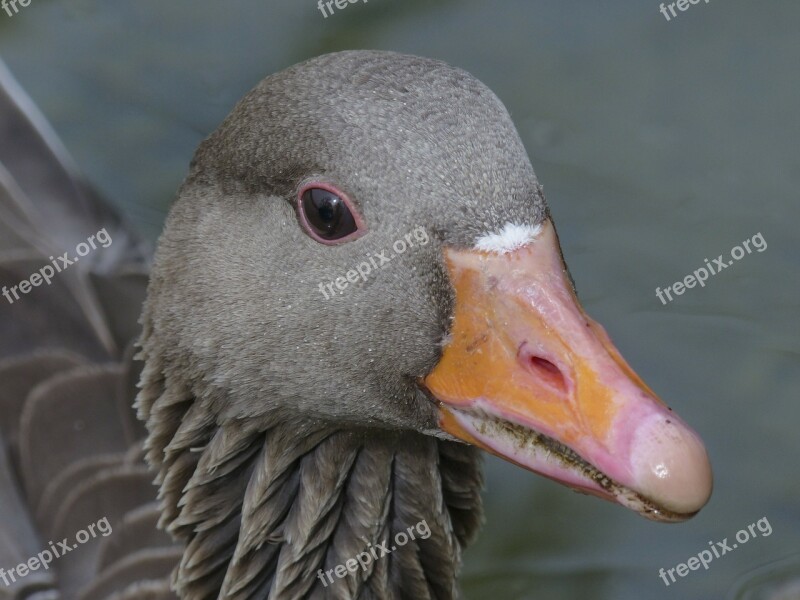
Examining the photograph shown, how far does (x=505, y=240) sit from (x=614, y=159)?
371 centimetres

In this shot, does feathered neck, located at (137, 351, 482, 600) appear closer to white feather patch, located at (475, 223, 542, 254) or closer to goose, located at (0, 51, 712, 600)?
goose, located at (0, 51, 712, 600)

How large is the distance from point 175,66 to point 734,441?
3563 millimetres

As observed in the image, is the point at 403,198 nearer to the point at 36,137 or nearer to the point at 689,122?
the point at 36,137

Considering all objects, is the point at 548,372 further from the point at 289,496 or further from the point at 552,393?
the point at 289,496

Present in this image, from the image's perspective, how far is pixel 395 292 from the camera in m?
3.30

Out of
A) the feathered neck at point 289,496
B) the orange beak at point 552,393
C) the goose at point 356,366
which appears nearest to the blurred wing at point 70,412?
the goose at point 356,366

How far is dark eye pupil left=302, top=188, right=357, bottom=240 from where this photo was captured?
3.28 metres

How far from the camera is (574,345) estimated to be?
2.99 metres

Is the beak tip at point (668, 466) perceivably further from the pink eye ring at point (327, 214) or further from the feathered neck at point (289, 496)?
the feathered neck at point (289, 496)

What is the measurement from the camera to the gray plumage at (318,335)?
3.21 m

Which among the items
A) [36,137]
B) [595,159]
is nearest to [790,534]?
[595,159]

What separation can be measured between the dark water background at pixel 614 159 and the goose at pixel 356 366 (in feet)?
5.81

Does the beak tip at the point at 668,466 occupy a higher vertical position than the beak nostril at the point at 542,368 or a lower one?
lower

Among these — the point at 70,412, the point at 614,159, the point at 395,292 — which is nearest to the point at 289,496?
the point at 395,292
